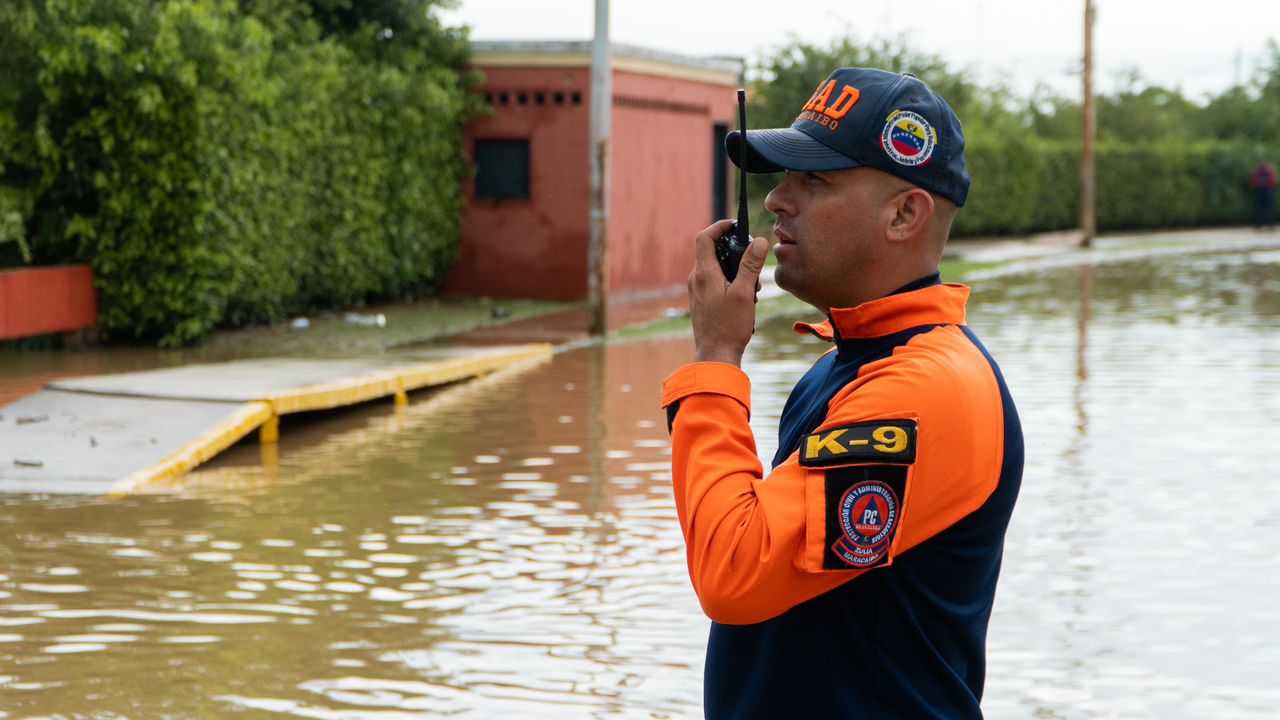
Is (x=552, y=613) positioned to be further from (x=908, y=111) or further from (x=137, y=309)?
(x=137, y=309)

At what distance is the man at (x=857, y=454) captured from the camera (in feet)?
7.80

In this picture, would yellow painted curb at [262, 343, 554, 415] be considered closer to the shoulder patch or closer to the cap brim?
the cap brim

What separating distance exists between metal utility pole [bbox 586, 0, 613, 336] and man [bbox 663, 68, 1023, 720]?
1555 centimetres

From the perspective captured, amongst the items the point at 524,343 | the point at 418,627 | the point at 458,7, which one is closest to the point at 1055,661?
the point at 418,627

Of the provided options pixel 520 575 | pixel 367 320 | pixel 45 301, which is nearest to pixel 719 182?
pixel 367 320

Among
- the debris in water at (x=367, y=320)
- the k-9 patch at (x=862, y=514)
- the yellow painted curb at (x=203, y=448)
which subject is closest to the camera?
the k-9 patch at (x=862, y=514)

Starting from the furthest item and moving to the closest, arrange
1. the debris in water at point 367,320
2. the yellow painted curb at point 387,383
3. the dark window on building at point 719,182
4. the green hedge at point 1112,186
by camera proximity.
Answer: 1. the green hedge at point 1112,186
2. the dark window on building at point 719,182
3. the debris in water at point 367,320
4. the yellow painted curb at point 387,383

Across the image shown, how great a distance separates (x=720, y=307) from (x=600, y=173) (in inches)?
633

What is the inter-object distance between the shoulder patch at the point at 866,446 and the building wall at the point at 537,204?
20646 mm

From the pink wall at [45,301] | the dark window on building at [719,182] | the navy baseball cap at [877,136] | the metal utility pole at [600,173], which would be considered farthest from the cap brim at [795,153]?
the dark window on building at [719,182]

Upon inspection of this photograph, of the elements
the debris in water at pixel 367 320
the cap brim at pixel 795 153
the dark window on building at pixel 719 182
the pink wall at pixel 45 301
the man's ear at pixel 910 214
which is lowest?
the debris in water at pixel 367 320

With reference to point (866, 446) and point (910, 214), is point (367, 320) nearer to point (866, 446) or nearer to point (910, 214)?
point (910, 214)

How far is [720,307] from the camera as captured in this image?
8.40 ft

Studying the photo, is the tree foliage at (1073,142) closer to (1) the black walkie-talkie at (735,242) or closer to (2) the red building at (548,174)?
(2) the red building at (548,174)
